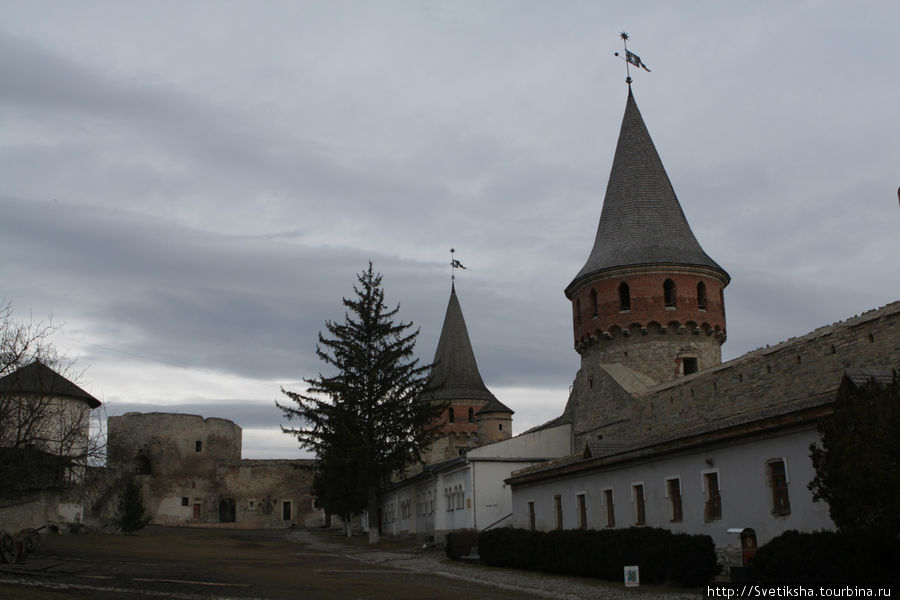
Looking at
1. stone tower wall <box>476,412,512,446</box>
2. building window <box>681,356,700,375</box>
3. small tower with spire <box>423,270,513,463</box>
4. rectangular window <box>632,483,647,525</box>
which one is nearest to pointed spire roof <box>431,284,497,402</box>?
small tower with spire <box>423,270,513,463</box>

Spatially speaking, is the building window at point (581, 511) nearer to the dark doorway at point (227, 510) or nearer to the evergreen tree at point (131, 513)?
the evergreen tree at point (131, 513)

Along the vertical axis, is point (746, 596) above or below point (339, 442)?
below

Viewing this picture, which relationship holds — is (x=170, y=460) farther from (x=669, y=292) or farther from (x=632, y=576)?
(x=632, y=576)

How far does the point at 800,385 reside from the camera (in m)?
20.9

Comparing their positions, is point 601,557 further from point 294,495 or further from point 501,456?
point 294,495

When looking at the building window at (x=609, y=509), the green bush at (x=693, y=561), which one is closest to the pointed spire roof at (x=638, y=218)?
the building window at (x=609, y=509)

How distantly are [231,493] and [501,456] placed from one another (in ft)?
111

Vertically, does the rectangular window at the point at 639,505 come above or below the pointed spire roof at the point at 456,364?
below

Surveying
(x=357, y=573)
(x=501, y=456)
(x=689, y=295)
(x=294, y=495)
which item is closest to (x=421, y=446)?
(x=501, y=456)

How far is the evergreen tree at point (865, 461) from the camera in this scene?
10.9 meters

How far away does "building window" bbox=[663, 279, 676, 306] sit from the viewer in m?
31.2

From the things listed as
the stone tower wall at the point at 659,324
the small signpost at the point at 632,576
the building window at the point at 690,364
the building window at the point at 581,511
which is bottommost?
the small signpost at the point at 632,576

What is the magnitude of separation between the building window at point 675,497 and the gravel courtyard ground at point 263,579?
2.45 metres

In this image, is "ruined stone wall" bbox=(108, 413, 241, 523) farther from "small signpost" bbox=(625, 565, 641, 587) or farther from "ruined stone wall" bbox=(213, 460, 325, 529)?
"small signpost" bbox=(625, 565, 641, 587)
